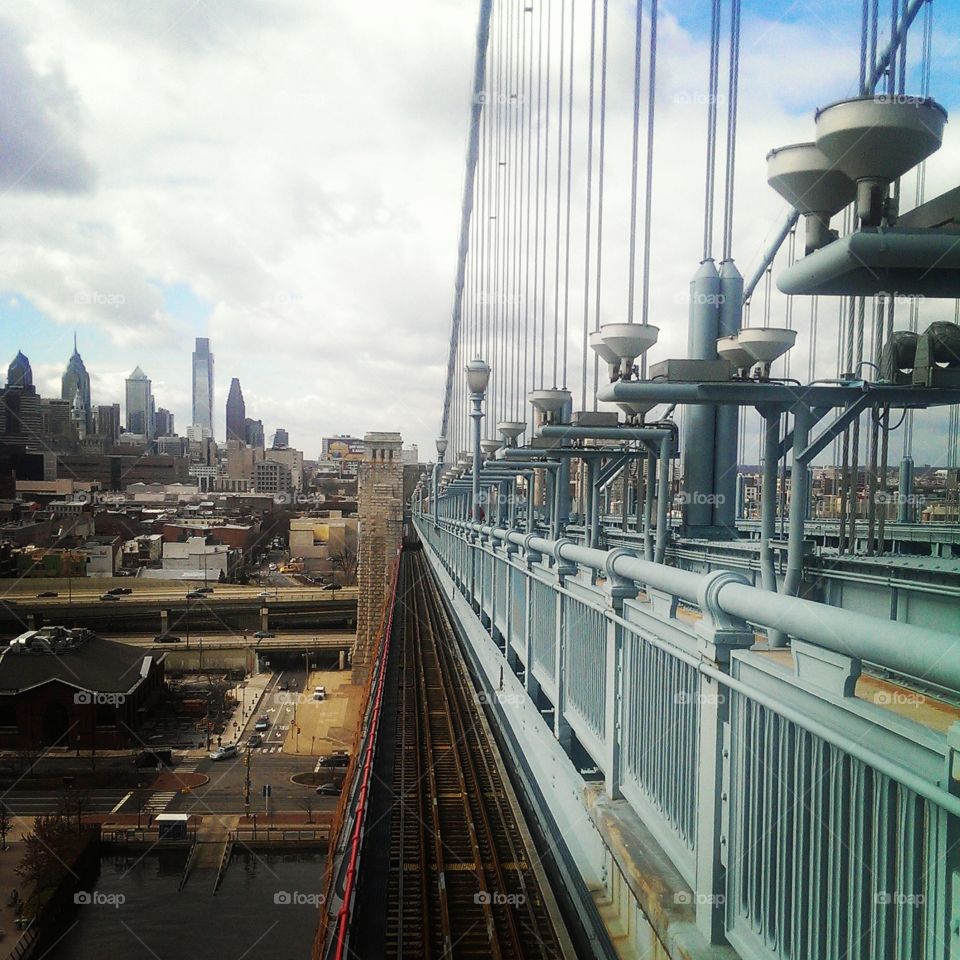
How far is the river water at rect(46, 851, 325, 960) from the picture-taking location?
670 inches

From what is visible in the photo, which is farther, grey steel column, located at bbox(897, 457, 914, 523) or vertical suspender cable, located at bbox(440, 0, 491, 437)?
vertical suspender cable, located at bbox(440, 0, 491, 437)

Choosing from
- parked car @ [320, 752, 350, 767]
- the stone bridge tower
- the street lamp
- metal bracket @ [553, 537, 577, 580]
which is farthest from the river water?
metal bracket @ [553, 537, 577, 580]

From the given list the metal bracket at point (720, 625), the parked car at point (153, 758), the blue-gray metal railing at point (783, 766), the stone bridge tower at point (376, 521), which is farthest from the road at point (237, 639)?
the metal bracket at point (720, 625)

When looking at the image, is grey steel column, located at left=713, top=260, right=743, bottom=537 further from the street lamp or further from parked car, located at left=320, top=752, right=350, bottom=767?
parked car, located at left=320, top=752, right=350, bottom=767

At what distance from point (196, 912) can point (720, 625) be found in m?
20.5

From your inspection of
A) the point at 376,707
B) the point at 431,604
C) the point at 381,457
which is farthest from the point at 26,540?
the point at 376,707

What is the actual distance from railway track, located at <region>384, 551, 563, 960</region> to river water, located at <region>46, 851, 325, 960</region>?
920 centimetres

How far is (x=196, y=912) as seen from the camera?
18.4m

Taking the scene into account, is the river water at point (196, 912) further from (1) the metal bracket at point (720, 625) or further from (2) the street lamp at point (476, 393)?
(1) the metal bracket at point (720, 625)

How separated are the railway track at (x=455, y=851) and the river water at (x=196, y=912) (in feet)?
30.2

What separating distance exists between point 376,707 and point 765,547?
442 cm

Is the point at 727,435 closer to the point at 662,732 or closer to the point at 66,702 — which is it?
the point at 662,732

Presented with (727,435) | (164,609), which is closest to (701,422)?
(727,435)

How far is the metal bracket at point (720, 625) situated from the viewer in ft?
5.71
